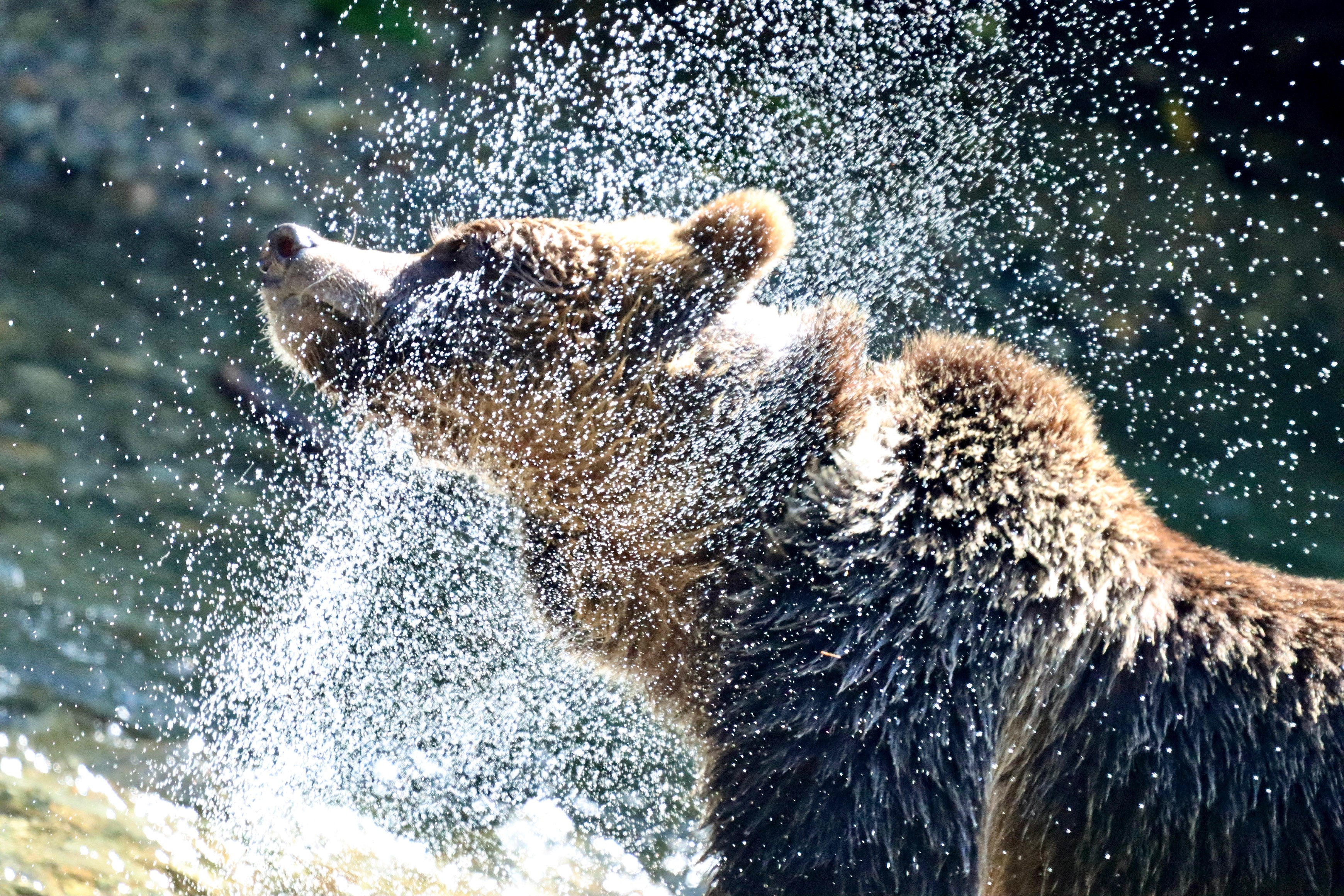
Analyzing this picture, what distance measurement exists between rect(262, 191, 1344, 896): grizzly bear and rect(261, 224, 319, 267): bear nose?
2cm

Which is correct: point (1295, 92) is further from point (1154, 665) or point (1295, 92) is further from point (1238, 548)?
point (1154, 665)

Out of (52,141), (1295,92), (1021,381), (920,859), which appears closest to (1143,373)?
(1295,92)

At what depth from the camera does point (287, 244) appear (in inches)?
133

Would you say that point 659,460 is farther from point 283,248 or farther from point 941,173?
point 941,173

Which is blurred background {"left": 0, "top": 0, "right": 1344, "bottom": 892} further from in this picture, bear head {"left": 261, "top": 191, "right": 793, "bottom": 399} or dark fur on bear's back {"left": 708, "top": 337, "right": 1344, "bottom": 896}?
dark fur on bear's back {"left": 708, "top": 337, "right": 1344, "bottom": 896}

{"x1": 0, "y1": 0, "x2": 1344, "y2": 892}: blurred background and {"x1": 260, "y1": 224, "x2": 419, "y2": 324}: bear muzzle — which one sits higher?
{"x1": 0, "y1": 0, "x2": 1344, "y2": 892}: blurred background

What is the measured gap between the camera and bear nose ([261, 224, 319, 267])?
11.1 ft

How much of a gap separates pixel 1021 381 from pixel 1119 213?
Answer: 6431mm

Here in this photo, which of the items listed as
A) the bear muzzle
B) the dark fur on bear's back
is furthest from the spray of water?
the dark fur on bear's back

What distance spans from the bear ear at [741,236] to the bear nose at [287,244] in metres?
0.99

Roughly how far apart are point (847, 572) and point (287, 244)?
5.56 feet

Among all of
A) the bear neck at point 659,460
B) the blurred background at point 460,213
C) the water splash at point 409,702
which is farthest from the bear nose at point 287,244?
the blurred background at point 460,213

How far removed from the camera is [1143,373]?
8.38 m

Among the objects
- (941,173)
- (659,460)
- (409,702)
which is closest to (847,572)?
(659,460)
